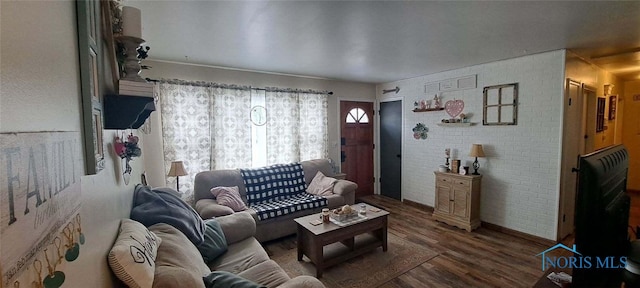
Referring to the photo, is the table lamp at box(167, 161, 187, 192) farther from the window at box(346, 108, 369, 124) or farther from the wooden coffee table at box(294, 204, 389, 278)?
the window at box(346, 108, 369, 124)

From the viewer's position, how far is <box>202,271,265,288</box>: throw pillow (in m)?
1.32

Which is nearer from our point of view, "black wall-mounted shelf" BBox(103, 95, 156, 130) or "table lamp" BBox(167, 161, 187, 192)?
"black wall-mounted shelf" BBox(103, 95, 156, 130)

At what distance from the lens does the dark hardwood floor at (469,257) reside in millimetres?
2463

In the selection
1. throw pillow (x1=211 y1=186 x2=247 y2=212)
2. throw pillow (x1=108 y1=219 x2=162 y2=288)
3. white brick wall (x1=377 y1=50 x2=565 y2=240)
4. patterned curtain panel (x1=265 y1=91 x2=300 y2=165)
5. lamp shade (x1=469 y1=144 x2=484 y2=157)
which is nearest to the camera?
throw pillow (x1=108 y1=219 x2=162 y2=288)

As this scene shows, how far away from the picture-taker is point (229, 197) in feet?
10.7

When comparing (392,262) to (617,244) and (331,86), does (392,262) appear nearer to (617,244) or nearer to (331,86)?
(617,244)

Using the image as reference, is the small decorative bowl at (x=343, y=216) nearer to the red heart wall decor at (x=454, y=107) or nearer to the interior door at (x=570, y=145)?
the red heart wall decor at (x=454, y=107)

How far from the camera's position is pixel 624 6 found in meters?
1.91

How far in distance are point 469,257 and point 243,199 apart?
2780 mm

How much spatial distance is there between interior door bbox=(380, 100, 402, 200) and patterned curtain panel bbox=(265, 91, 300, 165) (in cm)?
185

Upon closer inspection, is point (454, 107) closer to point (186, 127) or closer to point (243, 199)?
point (243, 199)

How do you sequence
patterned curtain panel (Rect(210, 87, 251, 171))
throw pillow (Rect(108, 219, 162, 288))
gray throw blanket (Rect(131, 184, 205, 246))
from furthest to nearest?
1. patterned curtain panel (Rect(210, 87, 251, 171))
2. gray throw blanket (Rect(131, 184, 205, 246))
3. throw pillow (Rect(108, 219, 162, 288))

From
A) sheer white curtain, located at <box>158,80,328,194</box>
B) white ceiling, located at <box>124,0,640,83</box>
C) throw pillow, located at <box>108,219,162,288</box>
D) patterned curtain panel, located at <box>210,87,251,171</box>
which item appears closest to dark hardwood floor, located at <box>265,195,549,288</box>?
patterned curtain panel, located at <box>210,87,251,171</box>

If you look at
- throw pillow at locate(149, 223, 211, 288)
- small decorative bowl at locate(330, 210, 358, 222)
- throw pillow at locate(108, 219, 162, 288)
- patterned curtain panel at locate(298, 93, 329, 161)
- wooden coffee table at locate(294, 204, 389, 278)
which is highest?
patterned curtain panel at locate(298, 93, 329, 161)
